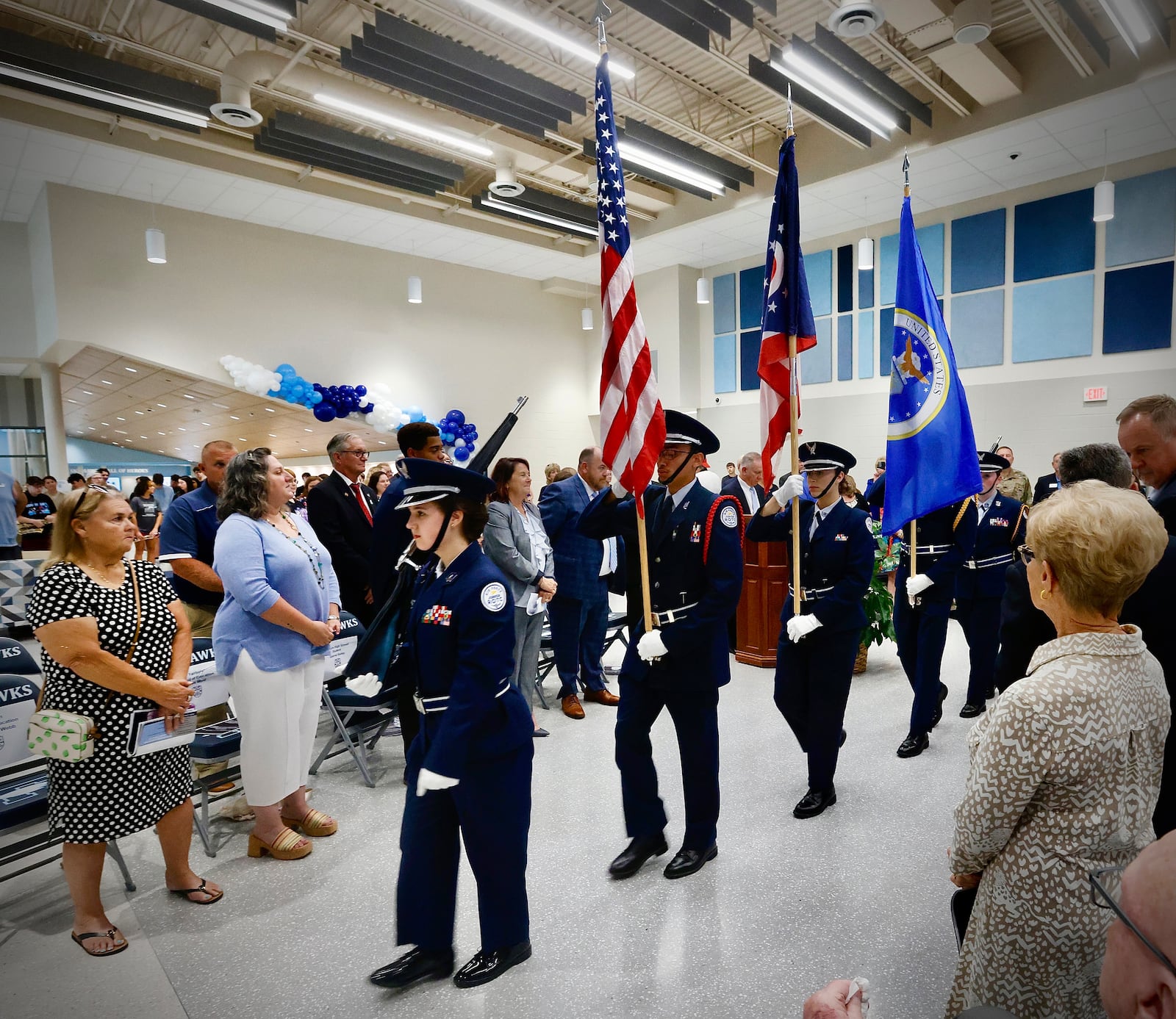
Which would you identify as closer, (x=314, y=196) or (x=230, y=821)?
(x=230, y=821)

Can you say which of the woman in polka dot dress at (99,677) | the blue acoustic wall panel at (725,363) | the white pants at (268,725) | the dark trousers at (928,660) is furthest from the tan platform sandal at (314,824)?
the blue acoustic wall panel at (725,363)

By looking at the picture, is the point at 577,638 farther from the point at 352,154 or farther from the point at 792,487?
the point at 352,154

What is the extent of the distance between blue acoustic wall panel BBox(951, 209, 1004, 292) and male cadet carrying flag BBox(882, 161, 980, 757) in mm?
7776

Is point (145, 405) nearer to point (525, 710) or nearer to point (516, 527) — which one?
point (516, 527)

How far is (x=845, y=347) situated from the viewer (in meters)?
12.0

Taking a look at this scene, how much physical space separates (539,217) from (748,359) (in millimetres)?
4653

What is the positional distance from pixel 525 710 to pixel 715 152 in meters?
10.6

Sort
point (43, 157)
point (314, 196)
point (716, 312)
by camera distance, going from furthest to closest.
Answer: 1. point (716, 312)
2. point (314, 196)
3. point (43, 157)

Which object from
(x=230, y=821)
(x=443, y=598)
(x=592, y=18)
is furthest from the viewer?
(x=592, y=18)

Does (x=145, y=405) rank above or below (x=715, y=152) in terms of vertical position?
below

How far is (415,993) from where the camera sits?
7.20ft

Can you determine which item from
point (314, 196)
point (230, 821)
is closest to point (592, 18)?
point (314, 196)

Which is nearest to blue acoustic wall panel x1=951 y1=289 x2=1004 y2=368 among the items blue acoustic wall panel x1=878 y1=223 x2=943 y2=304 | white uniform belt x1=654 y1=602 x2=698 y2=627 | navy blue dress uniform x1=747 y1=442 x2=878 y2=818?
blue acoustic wall panel x1=878 y1=223 x2=943 y2=304

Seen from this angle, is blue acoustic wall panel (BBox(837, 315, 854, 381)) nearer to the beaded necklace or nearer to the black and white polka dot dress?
the beaded necklace
